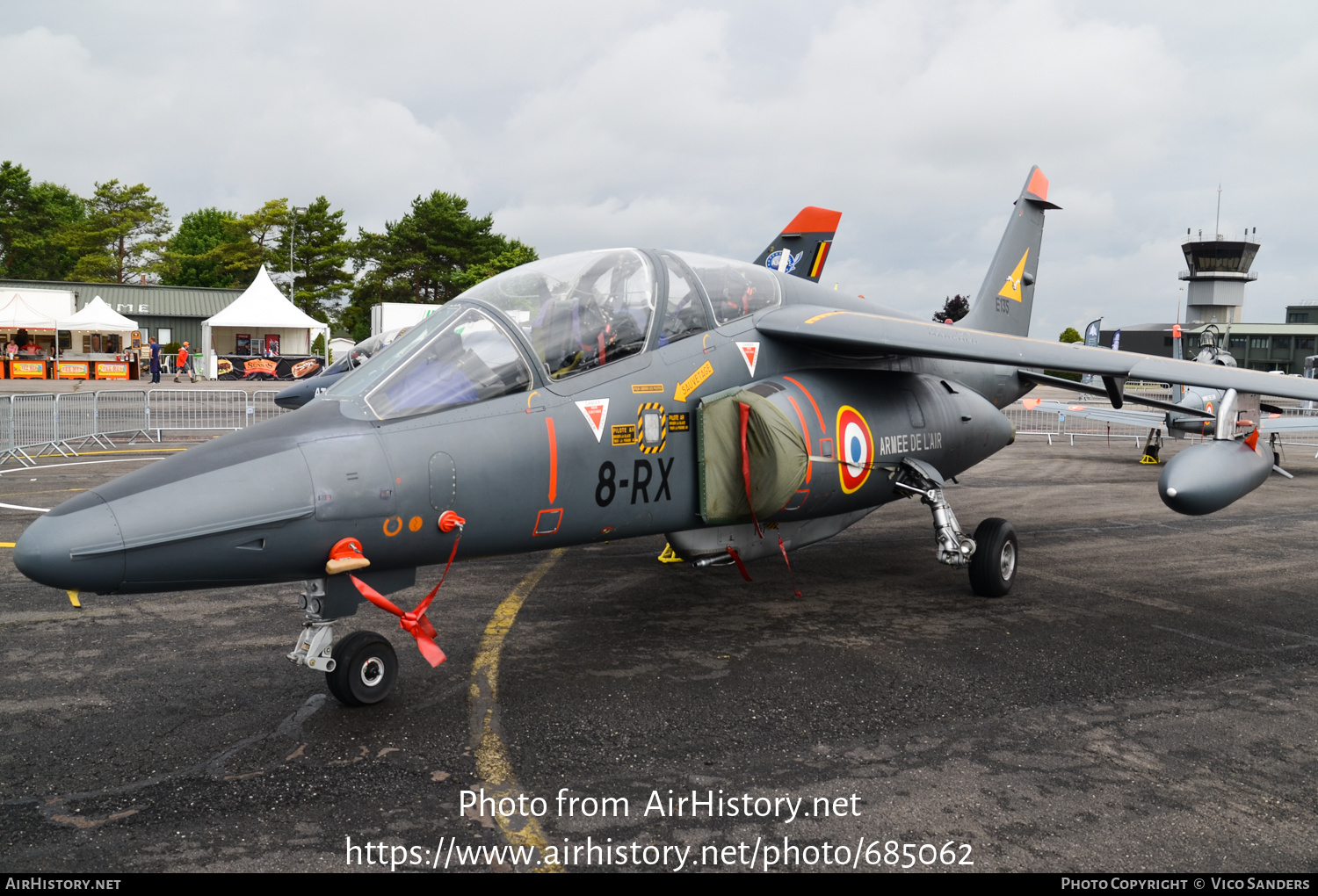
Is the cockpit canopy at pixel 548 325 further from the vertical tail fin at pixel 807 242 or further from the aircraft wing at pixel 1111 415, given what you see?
the aircraft wing at pixel 1111 415

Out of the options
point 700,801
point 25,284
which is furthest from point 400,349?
point 25,284

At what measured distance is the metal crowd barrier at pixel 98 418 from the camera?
17.4 meters

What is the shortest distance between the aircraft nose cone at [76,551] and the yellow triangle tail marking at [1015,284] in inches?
414

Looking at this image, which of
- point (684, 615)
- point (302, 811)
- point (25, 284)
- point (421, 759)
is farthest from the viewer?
point (25, 284)

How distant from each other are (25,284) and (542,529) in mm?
70268

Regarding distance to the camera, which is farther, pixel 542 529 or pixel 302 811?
pixel 542 529

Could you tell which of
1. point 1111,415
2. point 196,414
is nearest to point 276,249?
point 196,414

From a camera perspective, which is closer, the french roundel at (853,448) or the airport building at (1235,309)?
the french roundel at (853,448)

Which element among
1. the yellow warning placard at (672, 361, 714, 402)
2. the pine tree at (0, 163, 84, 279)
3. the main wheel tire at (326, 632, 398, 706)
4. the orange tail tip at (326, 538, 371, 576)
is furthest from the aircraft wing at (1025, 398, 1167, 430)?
the pine tree at (0, 163, 84, 279)

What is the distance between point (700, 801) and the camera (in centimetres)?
403

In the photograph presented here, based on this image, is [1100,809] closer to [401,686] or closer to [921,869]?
[921,869]

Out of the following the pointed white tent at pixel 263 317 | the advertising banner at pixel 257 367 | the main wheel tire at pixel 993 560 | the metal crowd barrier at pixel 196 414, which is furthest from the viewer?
the advertising banner at pixel 257 367

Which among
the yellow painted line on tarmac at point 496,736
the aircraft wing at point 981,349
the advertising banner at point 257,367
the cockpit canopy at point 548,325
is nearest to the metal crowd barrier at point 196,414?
the advertising banner at point 257,367

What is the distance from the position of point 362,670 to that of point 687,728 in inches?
74.2
